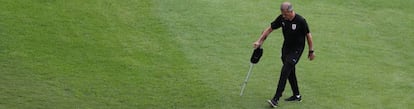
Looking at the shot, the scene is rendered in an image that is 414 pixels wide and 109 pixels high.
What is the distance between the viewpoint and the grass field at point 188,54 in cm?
1131

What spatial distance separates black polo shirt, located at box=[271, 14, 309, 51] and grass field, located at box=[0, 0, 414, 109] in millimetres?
1048

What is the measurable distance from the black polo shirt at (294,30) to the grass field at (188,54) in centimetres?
105

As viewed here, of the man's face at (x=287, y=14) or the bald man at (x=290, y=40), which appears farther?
the bald man at (x=290, y=40)

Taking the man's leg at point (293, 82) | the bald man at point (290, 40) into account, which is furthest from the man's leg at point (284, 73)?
the man's leg at point (293, 82)

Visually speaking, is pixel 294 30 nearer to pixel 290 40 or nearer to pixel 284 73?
pixel 290 40

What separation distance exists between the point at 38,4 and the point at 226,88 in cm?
544

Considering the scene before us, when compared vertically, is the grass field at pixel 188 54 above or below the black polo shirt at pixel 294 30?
below

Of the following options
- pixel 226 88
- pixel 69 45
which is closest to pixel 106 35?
pixel 69 45

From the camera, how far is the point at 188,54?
13227mm

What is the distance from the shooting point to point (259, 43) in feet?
36.1

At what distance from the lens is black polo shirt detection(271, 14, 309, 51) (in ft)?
34.5

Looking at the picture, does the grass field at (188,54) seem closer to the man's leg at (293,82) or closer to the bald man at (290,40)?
the man's leg at (293,82)

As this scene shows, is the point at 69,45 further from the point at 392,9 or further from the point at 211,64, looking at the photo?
the point at 392,9

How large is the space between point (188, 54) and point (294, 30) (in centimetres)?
314
